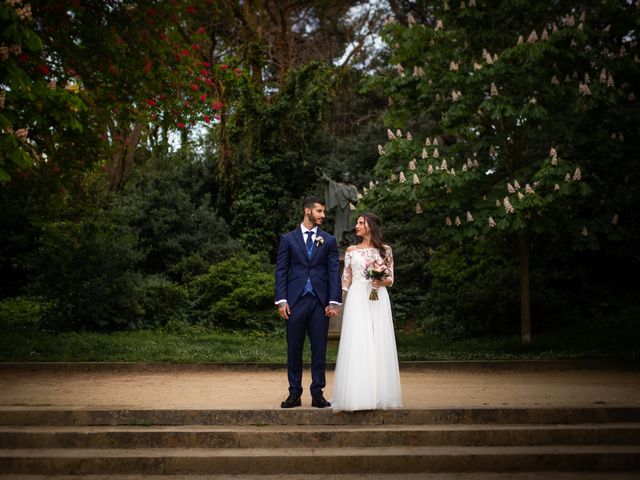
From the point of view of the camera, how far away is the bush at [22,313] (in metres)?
16.6

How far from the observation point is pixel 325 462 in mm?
6383

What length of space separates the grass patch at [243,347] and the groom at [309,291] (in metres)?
4.45

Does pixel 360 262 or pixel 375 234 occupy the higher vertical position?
pixel 375 234

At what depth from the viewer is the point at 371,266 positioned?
747 centimetres

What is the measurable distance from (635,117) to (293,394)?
27.0 feet

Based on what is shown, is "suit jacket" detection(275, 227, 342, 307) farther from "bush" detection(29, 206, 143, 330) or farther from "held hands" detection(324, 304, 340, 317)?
"bush" detection(29, 206, 143, 330)

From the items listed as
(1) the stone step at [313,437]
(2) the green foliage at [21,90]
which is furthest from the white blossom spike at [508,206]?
(2) the green foliage at [21,90]

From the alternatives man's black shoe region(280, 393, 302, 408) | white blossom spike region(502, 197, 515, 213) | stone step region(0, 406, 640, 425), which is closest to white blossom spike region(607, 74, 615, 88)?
white blossom spike region(502, 197, 515, 213)

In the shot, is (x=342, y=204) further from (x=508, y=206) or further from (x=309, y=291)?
(x=309, y=291)

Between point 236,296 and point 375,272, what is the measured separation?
444 inches

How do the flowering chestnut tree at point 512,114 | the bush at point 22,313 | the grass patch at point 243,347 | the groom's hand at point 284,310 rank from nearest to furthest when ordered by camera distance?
1. the groom's hand at point 284,310
2. the flowering chestnut tree at point 512,114
3. the grass patch at point 243,347
4. the bush at point 22,313

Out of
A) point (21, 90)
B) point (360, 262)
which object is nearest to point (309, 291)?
point (360, 262)

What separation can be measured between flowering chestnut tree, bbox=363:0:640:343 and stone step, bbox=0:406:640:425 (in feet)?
16.0

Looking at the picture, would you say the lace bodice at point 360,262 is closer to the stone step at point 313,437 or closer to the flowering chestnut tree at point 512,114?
the stone step at point 313,437
